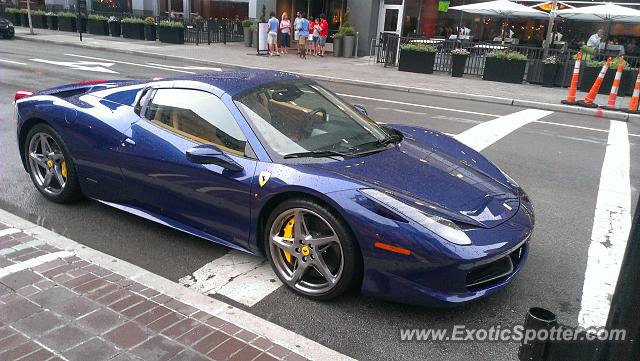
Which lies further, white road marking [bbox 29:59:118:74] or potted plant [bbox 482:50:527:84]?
potted plant [bbox 482:50:527:84]

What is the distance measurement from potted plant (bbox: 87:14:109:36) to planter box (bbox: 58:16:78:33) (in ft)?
5.74

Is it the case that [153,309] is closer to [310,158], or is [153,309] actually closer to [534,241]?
[310,158]

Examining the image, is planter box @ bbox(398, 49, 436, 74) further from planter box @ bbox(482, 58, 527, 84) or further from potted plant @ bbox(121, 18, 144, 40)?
potted plant @ bbox(121, 18, 144, 40)

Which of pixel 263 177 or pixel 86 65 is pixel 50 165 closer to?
pixel 263 177

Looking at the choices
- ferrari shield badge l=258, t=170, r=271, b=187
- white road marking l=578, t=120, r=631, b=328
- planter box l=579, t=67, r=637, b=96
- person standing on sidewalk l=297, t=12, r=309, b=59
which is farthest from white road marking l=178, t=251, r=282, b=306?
person standing on sidewalk l=297, t=12, r=309, b=59

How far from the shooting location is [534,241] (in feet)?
14.6

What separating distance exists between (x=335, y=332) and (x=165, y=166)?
1.79 m

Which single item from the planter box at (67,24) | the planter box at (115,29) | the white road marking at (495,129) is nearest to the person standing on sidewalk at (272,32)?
the planter box at (115,29)

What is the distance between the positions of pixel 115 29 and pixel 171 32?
4.89m

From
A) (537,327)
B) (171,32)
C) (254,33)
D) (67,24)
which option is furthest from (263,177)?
(67,24)

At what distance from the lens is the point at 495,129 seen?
945 cm

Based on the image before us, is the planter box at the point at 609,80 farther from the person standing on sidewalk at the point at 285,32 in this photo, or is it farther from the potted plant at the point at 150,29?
the potted plant at the point at 150,29

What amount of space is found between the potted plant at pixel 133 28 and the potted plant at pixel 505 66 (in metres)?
18.1

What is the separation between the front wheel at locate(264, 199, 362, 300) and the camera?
316cm
